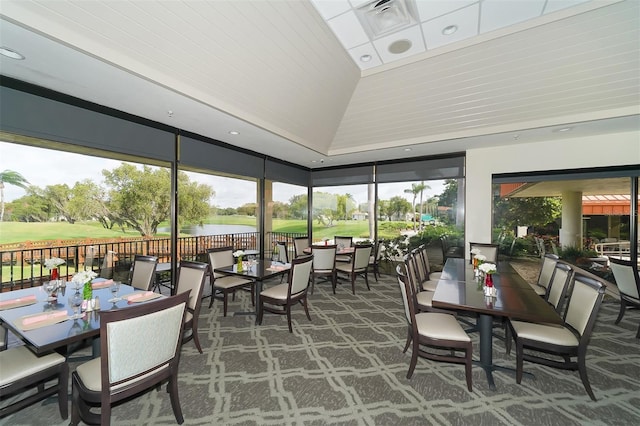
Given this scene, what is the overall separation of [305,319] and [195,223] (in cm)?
494

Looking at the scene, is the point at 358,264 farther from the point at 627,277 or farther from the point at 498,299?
the point at 627,277

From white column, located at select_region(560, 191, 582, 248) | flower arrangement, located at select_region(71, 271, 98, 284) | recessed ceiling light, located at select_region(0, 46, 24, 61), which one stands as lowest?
flower arrangement, located at select_region(71, 271, 98, 284)

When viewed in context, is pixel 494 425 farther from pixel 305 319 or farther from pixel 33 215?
pixel 33 215

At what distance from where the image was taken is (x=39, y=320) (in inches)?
69.6

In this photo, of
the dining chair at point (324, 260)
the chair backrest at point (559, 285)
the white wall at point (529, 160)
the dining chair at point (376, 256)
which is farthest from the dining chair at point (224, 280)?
the white wall at point (529, 160)

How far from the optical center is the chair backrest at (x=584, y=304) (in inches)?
77.2

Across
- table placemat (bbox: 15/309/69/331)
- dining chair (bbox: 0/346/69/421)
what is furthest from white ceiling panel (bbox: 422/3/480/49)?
dining chair (bbox: 0/346/69/421)

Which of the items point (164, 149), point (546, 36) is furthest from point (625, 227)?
point (164, 149)

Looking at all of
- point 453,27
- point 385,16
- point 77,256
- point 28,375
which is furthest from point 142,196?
point 453,27

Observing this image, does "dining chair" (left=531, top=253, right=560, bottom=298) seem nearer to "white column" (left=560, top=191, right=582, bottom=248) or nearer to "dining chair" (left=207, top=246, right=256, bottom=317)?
"white column" (left=560, top=191, right=582, bottom=248)

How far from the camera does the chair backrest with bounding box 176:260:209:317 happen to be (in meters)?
2.59

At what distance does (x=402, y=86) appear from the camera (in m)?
3.84

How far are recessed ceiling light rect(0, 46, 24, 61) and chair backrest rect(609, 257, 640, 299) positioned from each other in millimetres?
7235

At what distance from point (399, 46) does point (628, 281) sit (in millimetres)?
4460
